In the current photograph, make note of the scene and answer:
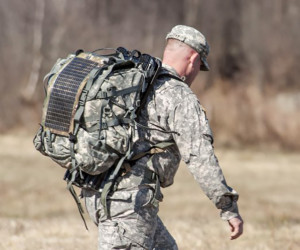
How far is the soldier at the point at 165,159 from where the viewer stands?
406cm

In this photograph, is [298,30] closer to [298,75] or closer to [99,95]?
[298,75]

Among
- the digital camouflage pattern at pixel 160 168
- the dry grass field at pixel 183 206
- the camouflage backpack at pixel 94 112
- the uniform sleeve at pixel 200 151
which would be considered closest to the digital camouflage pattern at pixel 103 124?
the camouflage backpack at pixel 94 112

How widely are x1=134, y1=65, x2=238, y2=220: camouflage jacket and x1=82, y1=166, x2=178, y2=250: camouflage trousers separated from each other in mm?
173

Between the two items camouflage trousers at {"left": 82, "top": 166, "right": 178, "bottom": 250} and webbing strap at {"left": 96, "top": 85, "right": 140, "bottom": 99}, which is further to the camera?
camouflage trousers at {"left": 82, "top": 166, "right": 178, "bottom": 250}

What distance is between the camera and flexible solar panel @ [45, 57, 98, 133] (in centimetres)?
405

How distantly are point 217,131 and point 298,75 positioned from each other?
9.92 ft

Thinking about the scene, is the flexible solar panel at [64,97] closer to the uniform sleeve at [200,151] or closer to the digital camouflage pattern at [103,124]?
the digital camouflage pattern at [103,124]

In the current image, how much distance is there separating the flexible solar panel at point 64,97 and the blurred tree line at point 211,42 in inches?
733

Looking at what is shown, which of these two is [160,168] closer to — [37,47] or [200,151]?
[200,151]

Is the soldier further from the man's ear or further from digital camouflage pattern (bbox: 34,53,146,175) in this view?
digital camouflage pattern (bbox: 34,53,146,175)

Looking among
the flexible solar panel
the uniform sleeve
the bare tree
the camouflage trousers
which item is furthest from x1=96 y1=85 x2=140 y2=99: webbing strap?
the bare tree

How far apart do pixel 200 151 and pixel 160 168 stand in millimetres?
285

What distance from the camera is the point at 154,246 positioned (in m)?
4.50

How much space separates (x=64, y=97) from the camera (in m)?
4.07
